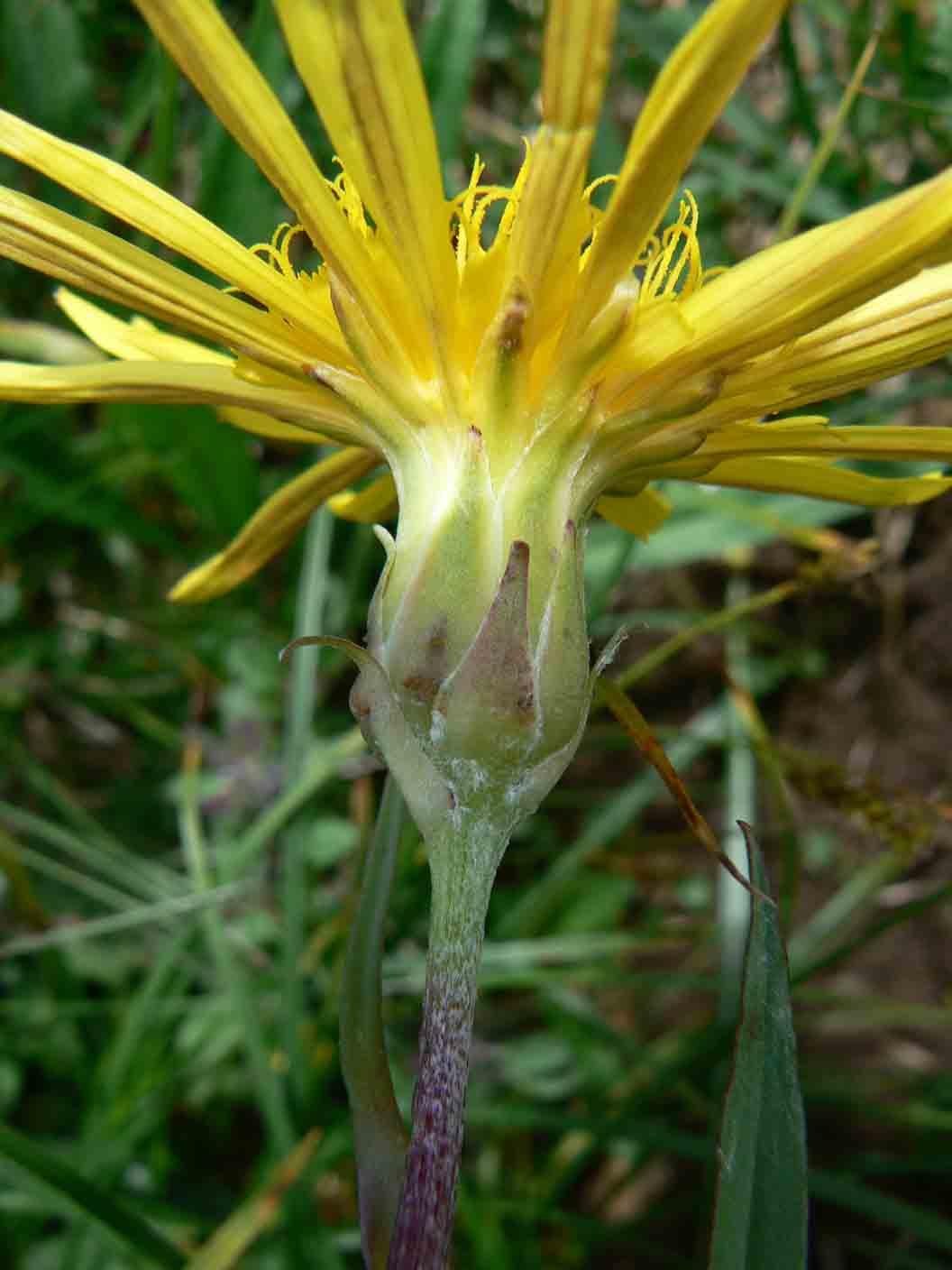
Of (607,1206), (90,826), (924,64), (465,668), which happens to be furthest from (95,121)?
(607,1206)

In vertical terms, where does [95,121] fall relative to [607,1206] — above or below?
above

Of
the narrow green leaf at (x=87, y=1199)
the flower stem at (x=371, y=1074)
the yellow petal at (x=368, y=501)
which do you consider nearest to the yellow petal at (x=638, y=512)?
the yellow petal at (x=368, y=501)

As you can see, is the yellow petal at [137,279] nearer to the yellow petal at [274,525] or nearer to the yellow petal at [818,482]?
the yellow petal at [274,525]

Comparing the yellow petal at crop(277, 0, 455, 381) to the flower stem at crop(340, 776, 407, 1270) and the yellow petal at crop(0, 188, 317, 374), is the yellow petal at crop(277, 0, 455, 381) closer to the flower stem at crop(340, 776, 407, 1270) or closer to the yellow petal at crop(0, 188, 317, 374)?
the yellow petal at crop(0, 188, 317, 374)

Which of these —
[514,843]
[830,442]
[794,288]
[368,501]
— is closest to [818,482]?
→ [830,442]

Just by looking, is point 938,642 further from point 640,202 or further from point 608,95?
point 640,202
